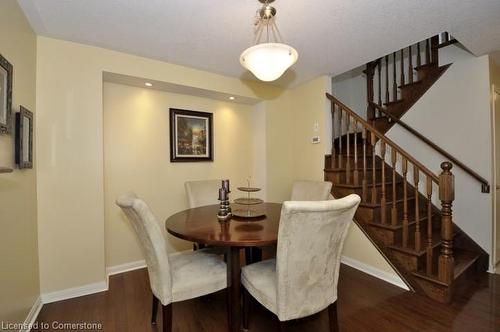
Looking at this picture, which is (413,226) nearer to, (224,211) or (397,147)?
(397,147)

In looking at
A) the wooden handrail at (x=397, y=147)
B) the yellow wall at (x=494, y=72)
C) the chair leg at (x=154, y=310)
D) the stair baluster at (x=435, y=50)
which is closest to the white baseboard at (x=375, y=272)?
the wooden handrail at (x=397, y=147)

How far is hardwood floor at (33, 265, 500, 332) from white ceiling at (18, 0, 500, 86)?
2257 mm

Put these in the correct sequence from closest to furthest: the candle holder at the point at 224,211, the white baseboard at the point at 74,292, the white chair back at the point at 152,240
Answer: the white chair back at the point at 152,240
the candle holder at the point at 224,211
the white baseboard at the point at 74,292

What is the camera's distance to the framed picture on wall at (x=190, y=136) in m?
2.91

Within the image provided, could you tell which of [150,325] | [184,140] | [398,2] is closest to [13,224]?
[150,325]

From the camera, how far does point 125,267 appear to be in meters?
2.62

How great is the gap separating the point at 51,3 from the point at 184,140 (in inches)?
65.6

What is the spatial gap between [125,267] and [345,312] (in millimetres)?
2269

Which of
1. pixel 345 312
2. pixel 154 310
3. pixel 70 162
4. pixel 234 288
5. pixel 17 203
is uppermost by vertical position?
pixel 70 162

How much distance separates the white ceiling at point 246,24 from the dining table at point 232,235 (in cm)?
156

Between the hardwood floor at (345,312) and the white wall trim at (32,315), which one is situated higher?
the white wall trim at (32,315)

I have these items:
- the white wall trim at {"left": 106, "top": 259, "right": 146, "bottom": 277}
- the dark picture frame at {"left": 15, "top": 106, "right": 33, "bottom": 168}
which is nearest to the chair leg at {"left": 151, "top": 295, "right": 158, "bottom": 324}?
the white wall trim at {"left": 106, "top": 259, "right": 146, "bottom": 277}

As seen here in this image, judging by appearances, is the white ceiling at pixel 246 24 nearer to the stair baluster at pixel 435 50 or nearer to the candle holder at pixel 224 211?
the stair baluster at pixel 435 50

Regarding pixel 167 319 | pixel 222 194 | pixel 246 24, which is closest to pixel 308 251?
pixel 222 194
